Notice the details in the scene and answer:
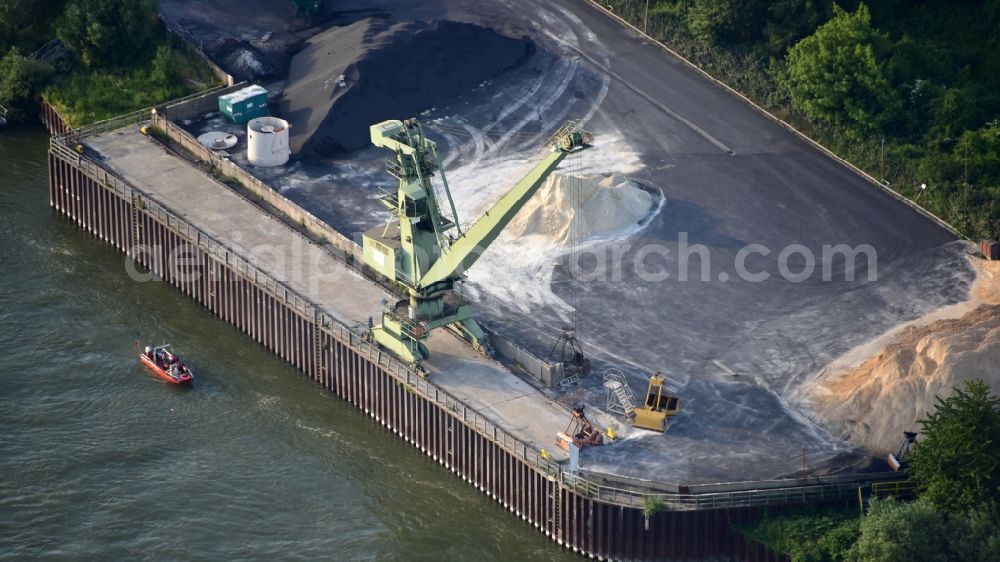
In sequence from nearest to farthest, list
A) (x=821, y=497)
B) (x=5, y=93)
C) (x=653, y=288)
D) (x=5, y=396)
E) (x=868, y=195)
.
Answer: (x=821, y=497)
(x=5, y=396)
(x=653, y=288)
(x=868, y=195)
(x=5, y=93)

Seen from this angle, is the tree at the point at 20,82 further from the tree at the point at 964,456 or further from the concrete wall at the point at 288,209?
the tree at the point at 964,456

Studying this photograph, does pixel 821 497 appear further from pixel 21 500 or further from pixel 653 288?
pixel 21 500

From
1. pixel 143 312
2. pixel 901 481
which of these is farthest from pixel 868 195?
pixel 143 312

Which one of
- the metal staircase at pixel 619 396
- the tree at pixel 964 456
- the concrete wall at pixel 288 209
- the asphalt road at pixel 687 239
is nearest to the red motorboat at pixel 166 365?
the concrete wall at pixel 288 209

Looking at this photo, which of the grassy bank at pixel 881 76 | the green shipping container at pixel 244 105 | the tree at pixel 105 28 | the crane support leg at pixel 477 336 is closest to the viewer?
the crane support leg at pixel 477 336

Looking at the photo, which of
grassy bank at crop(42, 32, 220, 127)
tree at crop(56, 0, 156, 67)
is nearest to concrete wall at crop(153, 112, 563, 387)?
grassy bank at crop(42, 32, 220, 127)

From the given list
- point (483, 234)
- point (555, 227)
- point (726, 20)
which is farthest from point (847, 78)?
point (483, 234)
